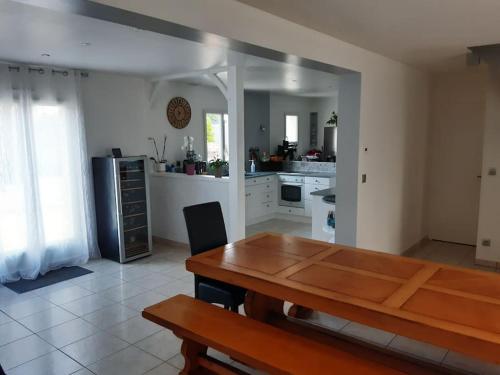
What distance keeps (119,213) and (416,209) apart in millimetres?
3860

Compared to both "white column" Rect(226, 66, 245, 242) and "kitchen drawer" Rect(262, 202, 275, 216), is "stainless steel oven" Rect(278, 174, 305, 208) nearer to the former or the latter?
"kitchen drawer" Rect(262, 202, 275, 216)

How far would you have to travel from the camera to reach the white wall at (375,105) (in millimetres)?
2156

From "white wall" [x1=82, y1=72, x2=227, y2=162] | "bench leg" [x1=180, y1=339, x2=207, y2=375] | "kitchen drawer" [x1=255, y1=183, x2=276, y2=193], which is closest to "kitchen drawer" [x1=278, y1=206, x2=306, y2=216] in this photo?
"kitchen drawer" [x1=255, y1=183, x2=276, y2=193]

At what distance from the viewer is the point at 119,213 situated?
480cm

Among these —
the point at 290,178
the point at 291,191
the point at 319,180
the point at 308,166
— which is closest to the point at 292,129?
the point at 308,166

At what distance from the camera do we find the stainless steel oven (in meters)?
6.91

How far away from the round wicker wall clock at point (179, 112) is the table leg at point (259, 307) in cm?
387

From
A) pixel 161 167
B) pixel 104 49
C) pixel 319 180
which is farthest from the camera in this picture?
pixel 319 180

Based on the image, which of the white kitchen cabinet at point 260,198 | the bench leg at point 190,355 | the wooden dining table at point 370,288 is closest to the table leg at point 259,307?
the wooden dining table at point 370,288

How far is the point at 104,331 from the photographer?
10.4 feet

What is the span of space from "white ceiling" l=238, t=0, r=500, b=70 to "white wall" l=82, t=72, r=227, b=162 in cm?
328

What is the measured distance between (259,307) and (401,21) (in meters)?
2.21

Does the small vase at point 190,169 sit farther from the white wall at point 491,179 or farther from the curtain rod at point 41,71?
the white wall at point 491,179

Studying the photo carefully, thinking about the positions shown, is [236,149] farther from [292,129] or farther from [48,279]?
[292,129]
